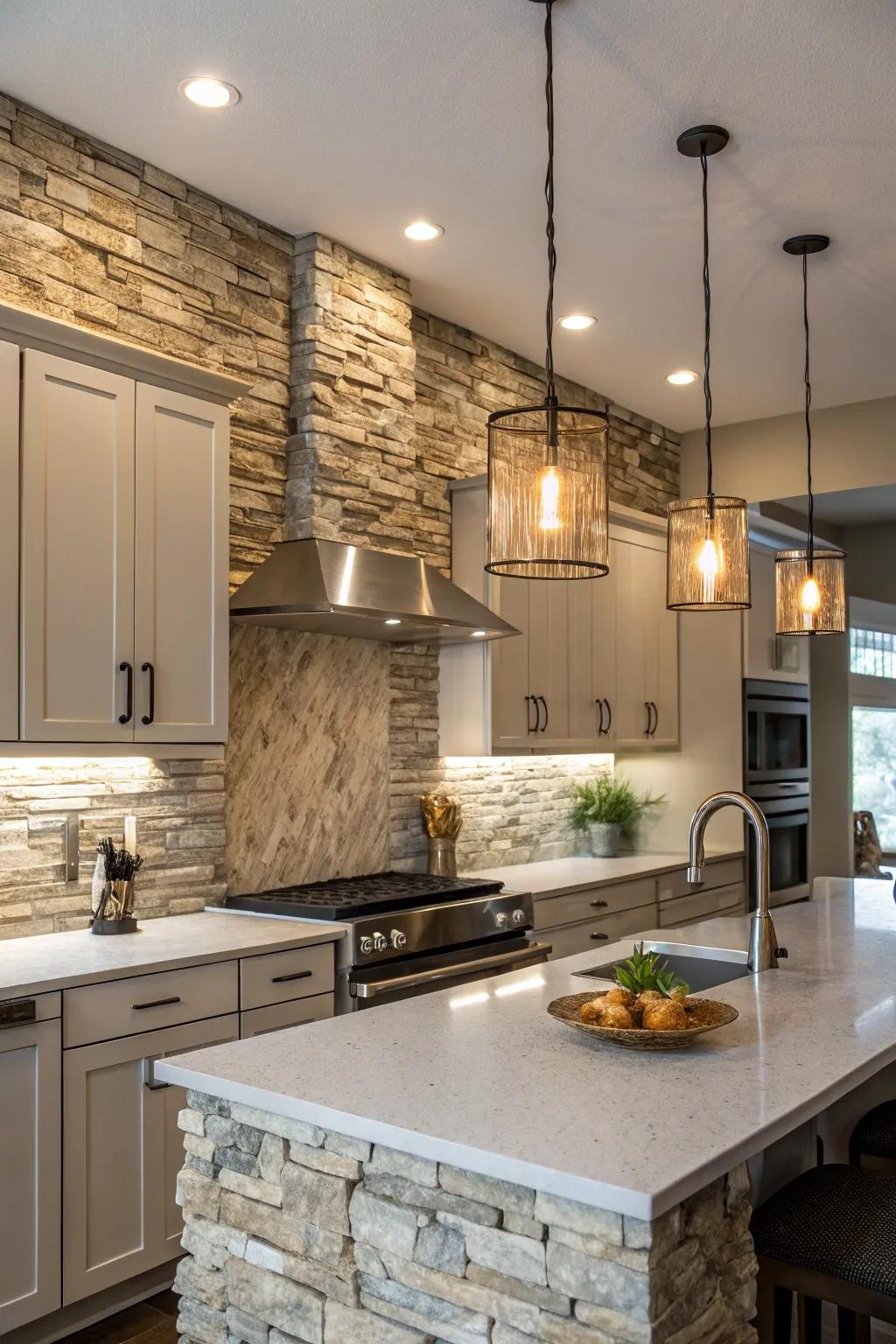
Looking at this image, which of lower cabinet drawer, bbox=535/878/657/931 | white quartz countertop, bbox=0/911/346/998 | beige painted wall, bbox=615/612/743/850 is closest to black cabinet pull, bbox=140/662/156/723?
white quartz countertop, bbox=0/911/346/998

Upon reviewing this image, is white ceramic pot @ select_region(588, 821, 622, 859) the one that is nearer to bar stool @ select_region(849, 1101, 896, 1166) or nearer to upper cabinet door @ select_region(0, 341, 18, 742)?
bar stool @ select_region(849, 1101, 896, 1166)

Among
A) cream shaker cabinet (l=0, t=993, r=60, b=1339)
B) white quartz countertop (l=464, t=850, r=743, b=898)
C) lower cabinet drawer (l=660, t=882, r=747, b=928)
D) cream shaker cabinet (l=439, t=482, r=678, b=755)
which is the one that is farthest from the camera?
lower cabinet drawer (l=660, t=882, r=747, b=928)

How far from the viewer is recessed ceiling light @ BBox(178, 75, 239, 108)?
3.12 meters

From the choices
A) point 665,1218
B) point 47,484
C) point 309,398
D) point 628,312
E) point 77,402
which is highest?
point 628,312

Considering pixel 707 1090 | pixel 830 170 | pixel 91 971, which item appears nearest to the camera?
pixel 707 1090

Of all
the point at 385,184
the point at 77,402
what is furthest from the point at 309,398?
the point at 77,402

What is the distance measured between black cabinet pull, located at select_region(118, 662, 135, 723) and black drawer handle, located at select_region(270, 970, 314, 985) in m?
0.84

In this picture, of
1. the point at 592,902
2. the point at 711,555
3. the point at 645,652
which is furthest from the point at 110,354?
the point at 645,652

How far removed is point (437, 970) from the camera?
3.75 meters

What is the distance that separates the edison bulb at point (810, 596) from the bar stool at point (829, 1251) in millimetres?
1957

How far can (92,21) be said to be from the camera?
287 cm

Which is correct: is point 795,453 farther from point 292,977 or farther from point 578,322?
point 292,977

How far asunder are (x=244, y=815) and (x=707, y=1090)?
2.34 metres

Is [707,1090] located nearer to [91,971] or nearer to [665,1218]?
[665,1218]
